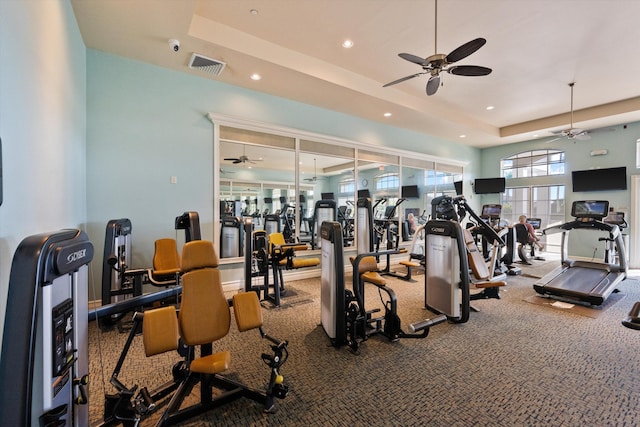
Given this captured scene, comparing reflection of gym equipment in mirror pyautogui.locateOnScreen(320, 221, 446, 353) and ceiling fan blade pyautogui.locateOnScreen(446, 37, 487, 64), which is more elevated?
ceiling fan blade pyautogui.locateOnScreen(446, 37, 487, 64)

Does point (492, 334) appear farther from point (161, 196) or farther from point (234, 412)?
point (161, 196)

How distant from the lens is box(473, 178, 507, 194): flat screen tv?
29.9ft

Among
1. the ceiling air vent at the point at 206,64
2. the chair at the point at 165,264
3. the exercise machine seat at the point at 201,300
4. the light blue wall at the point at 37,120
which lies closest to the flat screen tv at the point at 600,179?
the ceiling air vent at the point at 206,64

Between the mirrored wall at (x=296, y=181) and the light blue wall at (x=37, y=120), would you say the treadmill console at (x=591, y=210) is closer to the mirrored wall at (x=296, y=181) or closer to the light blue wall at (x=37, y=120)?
the mirrored wall at (x=296, y=181)

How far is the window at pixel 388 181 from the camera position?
740cm

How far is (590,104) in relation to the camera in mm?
6574

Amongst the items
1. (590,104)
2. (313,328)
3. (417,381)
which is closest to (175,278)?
(313,328)

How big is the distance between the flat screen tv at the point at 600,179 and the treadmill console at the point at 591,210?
3.12 m

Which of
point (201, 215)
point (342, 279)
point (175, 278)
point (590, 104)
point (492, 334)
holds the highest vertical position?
point (590, 104)

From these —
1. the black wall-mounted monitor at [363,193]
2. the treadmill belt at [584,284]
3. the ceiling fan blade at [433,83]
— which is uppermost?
the ceiling fan blade at [433,83]

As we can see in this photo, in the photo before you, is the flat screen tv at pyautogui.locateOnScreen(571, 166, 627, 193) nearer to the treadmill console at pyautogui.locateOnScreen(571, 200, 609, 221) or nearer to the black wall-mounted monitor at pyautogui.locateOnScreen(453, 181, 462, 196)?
the black wall-mounted monitor at pyautogui.locateOnScreen(453, 181, 462, 196)

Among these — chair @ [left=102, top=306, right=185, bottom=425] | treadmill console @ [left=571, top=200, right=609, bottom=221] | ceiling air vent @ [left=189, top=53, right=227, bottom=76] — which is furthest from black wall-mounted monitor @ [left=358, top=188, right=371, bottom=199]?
chair @ [left=102, top=306, right=185, bottom=425]

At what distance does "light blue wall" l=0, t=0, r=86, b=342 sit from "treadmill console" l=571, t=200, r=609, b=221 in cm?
759

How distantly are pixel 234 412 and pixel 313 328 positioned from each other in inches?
57.5
